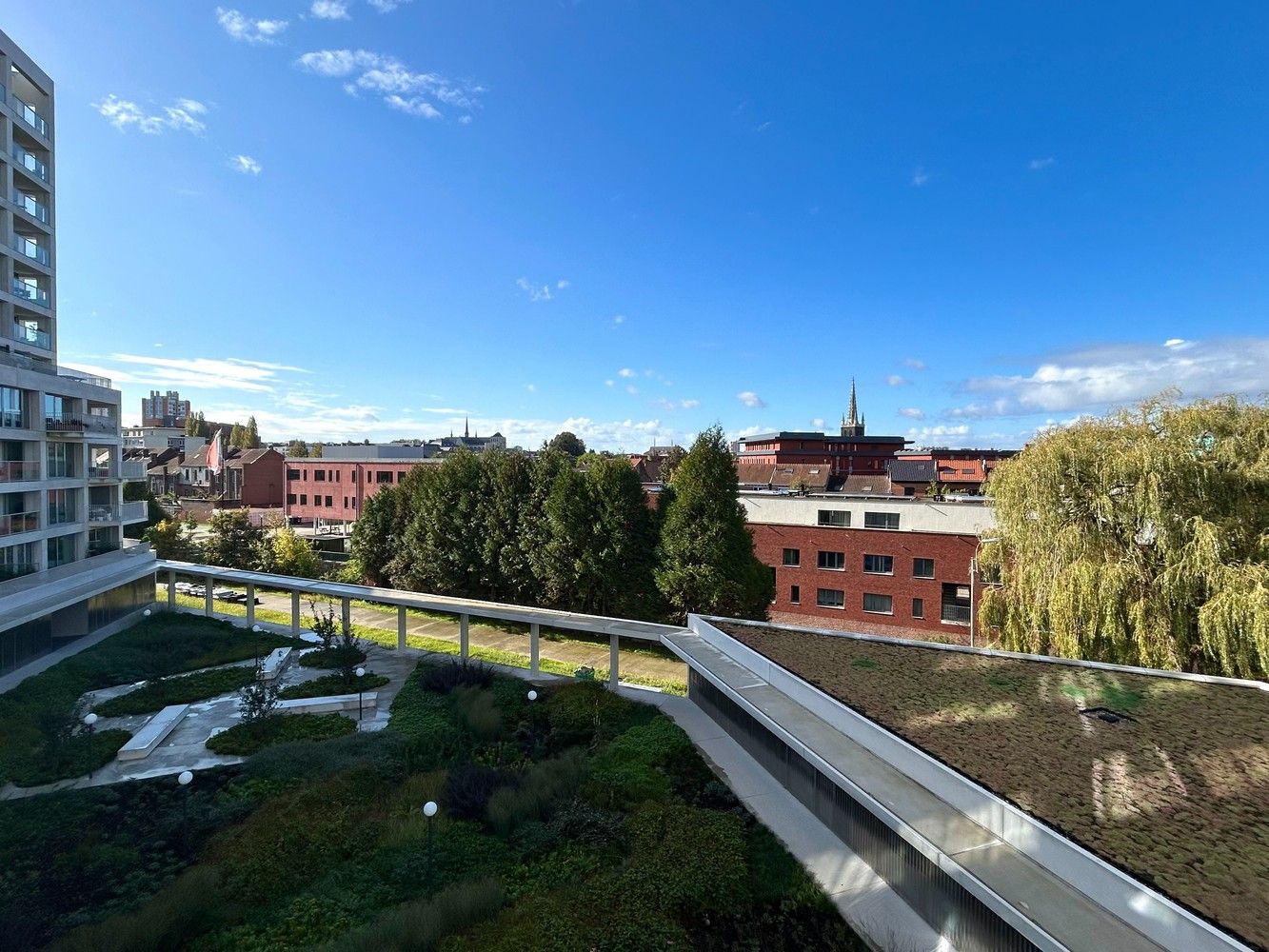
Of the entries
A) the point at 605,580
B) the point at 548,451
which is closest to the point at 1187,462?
the point at 605,580

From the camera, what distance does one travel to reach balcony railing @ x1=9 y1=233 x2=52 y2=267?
26308 millimetres

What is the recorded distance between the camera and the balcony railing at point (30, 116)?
26.4 metres

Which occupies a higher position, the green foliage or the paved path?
the green foliage

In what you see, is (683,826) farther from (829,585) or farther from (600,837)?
(829,585)

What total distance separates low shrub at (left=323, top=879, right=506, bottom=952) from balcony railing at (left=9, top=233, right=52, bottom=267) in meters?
32.1

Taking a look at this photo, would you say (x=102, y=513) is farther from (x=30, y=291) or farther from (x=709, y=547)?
(x=709, y=547)

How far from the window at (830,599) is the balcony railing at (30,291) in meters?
37.9

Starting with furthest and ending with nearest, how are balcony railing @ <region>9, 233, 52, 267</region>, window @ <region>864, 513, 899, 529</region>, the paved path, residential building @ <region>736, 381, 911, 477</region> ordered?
residential building @ <region>736, 381, 911, 477</region> → window @ <region>864, 513, 899, 529</region> → balcony railing @ <region>9, 233, 52, 267</region> → the paved path

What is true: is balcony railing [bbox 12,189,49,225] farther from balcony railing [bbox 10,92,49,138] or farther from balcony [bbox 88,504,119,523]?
balcony [bbox 88,504,119,523]

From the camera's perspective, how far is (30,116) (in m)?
27.5

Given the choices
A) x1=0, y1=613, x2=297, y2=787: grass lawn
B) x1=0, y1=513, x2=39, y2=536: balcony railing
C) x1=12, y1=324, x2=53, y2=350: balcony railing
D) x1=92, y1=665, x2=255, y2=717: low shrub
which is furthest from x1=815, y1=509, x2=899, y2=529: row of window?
x1=12, y1=324, x2=53, y2=350: balcony railing

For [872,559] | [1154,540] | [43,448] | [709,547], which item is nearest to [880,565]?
[872,559]

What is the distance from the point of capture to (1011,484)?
62.4 feet

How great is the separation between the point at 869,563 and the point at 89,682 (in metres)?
29.9
